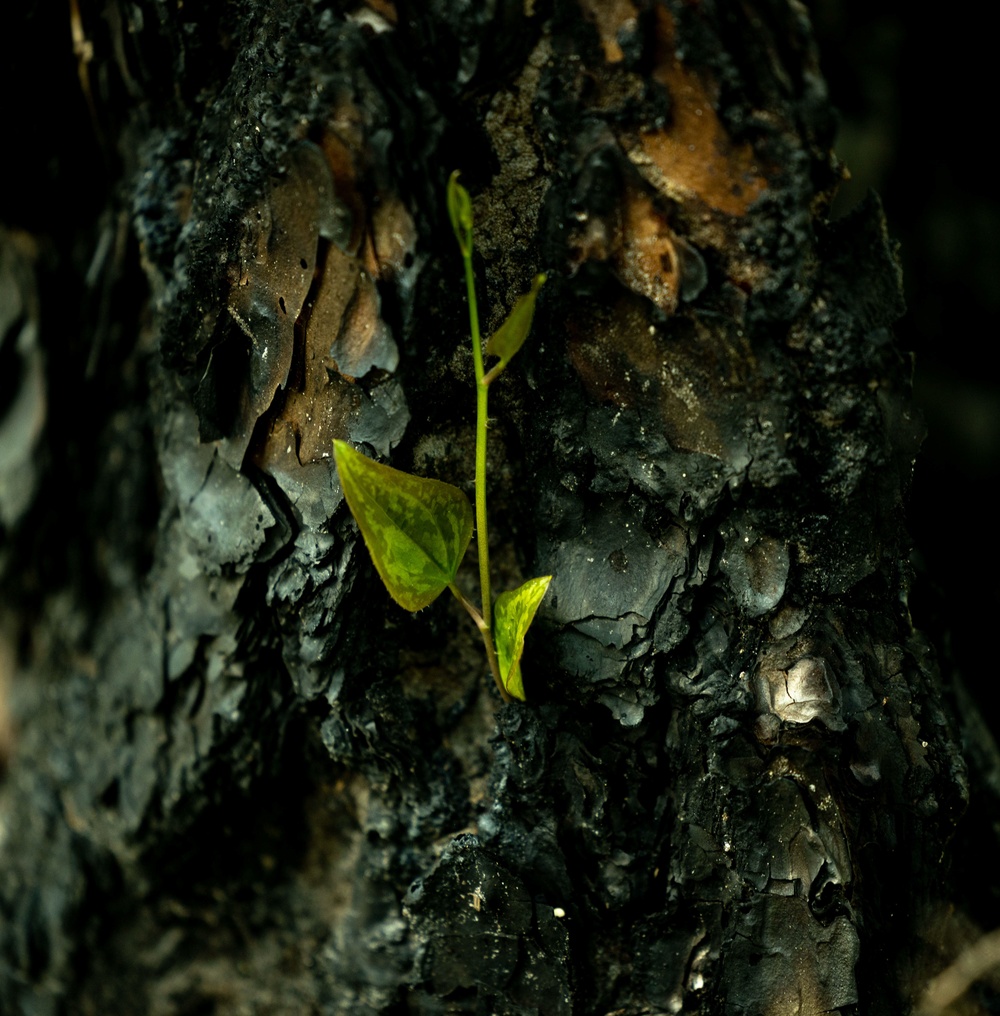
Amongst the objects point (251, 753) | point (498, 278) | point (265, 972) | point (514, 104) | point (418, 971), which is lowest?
point (265, 972)

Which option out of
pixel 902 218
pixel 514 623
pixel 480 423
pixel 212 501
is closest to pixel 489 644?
pixel 514 623

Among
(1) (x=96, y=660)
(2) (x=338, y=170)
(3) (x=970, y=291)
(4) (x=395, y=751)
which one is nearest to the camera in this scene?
(2) (x=338, y=170)

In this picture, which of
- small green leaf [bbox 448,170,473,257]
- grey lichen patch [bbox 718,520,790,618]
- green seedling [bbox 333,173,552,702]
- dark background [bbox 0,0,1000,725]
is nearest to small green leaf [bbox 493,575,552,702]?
green seedling [bbox 333,173,552,702]

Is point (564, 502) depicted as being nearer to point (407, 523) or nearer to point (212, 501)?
point (407, 523)

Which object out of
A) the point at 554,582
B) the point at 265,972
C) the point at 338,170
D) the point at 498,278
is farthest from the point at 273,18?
the point at 265,972

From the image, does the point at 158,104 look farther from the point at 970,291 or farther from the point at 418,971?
the point at 970,291

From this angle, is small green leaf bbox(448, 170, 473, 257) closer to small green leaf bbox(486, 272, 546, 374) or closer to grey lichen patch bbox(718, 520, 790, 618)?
small green leaf bbox(486, 272, 546, 374)
